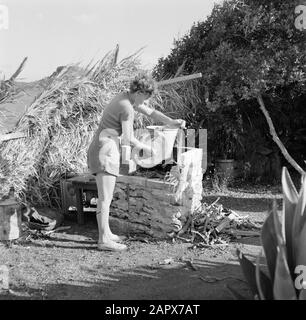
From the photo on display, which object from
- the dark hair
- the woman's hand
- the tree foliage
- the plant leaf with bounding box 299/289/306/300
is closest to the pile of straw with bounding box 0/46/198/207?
the tree foliage

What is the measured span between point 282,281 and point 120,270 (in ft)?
7.67

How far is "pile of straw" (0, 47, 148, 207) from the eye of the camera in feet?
22.7

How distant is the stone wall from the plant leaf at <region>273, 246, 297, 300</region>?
2.94m

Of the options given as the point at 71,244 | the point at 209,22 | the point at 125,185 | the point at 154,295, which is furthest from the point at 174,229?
the point at 209,22

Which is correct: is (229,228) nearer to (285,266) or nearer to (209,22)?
(285,266)

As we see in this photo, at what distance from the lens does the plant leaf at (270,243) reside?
10.8ft

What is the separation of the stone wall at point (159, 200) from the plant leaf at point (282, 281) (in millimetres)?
2937

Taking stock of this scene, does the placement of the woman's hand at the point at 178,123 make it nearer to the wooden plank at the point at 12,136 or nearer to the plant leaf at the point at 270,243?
the wooden plank at the point at 12,136

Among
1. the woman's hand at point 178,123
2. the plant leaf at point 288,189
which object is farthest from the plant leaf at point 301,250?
the woman's hand at point 178,123

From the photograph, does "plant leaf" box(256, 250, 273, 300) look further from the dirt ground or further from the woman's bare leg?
the woman's bare leg

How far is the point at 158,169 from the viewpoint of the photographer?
6.77 meters

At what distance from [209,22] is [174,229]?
493 cm

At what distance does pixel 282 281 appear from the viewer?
309 centimetres

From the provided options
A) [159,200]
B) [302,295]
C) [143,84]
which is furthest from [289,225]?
[159,200]
